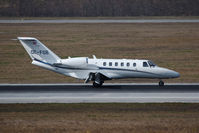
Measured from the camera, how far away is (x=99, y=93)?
35.1 meters

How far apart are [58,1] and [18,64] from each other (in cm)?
7426

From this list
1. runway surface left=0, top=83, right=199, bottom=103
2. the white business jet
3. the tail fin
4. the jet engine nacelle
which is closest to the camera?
runway surface left=0, top=83, right=199, bottom=103

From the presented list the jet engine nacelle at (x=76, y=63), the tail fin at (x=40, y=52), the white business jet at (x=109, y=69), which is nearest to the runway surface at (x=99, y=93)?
the white business jet at (x=109, y=69)

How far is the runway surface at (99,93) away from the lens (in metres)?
32.1

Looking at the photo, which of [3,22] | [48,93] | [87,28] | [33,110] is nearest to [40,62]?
[48,93]

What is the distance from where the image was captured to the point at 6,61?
189ft

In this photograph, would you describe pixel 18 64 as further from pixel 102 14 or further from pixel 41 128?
pixel 102 14

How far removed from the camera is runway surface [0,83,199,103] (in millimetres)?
32122

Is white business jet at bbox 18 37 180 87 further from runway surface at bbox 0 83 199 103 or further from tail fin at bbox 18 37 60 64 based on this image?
runway surface at bbox 0 83 199 103

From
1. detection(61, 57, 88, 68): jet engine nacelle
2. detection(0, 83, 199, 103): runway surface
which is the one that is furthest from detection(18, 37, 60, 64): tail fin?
detection(0, 83, 199, 103): runway surface

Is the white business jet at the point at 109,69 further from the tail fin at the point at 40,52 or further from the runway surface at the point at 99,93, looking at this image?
the runway surface at the point at 99,93

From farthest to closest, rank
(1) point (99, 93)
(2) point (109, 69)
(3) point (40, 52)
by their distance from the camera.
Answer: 1. (3) point (40, 52)
2. (2) point (109, 69)
3. (1) point (99, 93)

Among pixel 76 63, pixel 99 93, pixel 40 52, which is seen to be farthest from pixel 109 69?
pixel 40 52

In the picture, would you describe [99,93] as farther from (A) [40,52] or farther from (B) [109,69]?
(A) [40,52]
